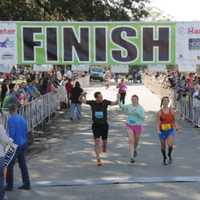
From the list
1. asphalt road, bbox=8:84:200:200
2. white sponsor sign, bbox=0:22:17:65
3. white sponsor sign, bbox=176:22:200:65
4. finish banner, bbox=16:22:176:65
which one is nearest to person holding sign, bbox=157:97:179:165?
asphalt road, bbox=8:84:200:200

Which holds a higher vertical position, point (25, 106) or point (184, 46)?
point (184, 46)

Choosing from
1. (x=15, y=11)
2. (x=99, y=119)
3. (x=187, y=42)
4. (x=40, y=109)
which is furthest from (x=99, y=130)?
(x=15, y=11)

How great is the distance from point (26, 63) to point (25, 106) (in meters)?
4.49

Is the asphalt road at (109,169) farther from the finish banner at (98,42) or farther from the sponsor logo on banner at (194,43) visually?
the sponsor logo on banner at (194,43)

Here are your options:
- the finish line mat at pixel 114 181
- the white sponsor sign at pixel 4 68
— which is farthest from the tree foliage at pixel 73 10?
the finish line mat at pixel 114 181

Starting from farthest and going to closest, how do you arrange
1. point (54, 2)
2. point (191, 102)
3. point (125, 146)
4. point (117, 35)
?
point (54, 2) → point (191, 102) → point (125, 146) → point (117, 35)

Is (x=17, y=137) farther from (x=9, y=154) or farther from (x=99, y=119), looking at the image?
(x=99, y=119)

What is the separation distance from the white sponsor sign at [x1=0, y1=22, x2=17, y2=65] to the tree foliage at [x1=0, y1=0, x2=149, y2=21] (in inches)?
614

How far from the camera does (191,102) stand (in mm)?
24203

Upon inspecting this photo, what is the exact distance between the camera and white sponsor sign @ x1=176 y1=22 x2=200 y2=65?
14297mm

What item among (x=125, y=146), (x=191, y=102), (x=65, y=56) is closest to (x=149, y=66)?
(x=65, y=56)

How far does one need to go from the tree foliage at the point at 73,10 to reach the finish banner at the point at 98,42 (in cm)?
1569

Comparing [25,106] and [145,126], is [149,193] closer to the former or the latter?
[25,106]

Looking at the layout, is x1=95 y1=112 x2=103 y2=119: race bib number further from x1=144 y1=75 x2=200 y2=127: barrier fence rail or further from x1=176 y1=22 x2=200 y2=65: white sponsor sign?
x1=144 y1=75 x2=200 y2=127: barrier fence rail
